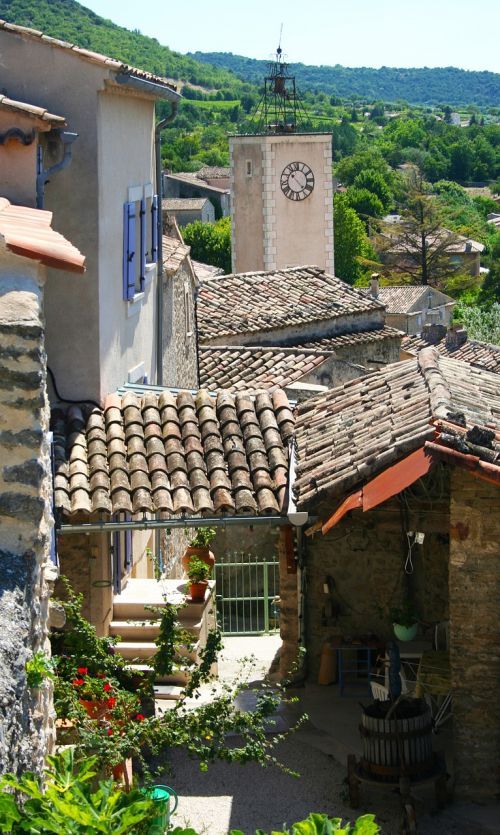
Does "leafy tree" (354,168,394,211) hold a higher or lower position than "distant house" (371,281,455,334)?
higher

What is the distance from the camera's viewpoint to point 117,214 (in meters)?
12.5

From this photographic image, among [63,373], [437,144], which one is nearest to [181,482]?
[63,373]

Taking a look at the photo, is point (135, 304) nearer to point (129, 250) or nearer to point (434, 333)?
point (129, 250)

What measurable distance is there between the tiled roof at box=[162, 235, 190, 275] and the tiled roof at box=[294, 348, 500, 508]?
15.7ft

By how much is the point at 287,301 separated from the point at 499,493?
1857 cm

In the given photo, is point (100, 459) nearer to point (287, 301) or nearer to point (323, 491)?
point (323, 491)

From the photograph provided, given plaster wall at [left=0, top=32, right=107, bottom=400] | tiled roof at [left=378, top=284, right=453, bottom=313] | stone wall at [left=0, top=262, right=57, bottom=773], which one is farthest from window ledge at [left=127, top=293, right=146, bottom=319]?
tiled roof at [left=378, top=284, right=453, bottom=313]

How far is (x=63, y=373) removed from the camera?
38.3 ft

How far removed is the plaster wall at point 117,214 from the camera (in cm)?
1179

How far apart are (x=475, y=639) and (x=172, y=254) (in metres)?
11.1

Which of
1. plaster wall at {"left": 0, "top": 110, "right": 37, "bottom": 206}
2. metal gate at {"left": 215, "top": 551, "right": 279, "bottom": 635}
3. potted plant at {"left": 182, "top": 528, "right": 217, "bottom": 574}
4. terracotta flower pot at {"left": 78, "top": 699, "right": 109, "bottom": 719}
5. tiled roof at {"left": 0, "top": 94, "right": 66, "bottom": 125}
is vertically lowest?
metal gate at {"left": 215, "top": 551, "right": 279, "bottom": 635}

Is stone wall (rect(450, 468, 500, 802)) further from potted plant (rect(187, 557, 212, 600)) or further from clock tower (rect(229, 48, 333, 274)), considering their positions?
clock tower (rect(229, 48, 333, 274))

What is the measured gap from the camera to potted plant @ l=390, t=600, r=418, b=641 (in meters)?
11.9

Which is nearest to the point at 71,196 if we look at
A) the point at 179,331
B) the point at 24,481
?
the point at 24,481
